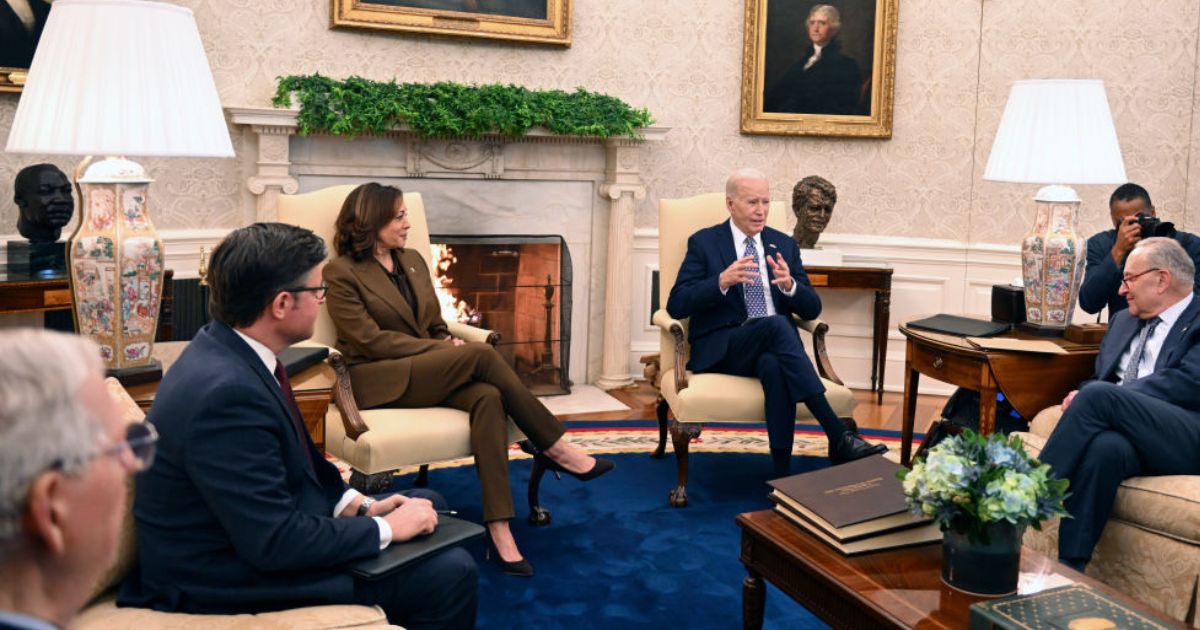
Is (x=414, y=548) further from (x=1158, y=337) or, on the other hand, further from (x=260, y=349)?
(x=1158, y=337)

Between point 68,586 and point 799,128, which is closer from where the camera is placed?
point 68,586

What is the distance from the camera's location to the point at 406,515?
2594 millimetres

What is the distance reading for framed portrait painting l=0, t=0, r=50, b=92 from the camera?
508cm

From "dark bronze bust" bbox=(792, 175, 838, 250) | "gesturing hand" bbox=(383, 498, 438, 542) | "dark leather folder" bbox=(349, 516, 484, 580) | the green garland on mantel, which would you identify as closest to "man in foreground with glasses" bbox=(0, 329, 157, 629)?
"dark leather folder" bbox=(349, 516, 484, 580)

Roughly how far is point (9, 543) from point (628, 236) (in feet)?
18.8

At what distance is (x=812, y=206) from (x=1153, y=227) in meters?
2.21

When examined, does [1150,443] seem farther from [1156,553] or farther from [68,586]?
[68,586]

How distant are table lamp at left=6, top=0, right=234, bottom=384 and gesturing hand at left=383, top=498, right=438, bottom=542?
1.24 meters

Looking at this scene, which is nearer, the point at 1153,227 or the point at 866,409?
the point at 1153,227

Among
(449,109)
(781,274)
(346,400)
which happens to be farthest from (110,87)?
(449,109)

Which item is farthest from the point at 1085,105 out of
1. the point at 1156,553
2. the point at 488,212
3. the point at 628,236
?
the point at 488,212

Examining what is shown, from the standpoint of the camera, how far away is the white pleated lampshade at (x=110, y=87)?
306cm

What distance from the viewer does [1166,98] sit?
671 centimetres

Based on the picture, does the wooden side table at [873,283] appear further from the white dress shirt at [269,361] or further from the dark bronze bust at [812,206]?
the white dress shirt at [269,361]
